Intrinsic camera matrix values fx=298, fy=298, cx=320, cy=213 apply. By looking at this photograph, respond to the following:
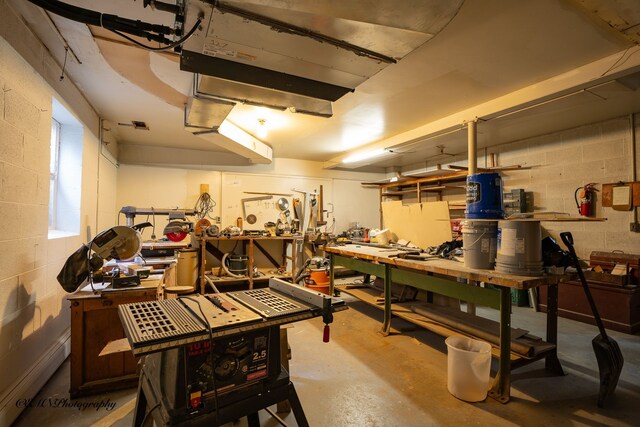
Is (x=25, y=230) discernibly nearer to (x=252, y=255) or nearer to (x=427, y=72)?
(x=252, y=255)

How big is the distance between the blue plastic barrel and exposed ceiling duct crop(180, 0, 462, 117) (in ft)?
3.52

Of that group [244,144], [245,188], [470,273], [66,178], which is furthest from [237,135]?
[470,273]

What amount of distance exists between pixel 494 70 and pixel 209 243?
15.9 feet

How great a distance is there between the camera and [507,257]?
A: 1.99m

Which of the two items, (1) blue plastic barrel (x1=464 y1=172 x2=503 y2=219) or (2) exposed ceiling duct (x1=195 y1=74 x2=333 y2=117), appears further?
(2) exposed ceiling duct (x1=195 y1=74 x2=333 y2=117)

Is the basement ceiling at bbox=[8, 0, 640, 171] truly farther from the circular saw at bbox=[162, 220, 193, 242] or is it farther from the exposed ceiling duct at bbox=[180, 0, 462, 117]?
the circular saw at bbox=[162, 220, 193, 242]

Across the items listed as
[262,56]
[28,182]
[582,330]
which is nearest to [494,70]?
[262,56]

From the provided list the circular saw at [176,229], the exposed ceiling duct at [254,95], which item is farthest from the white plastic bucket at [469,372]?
the circular saw at [176,229]

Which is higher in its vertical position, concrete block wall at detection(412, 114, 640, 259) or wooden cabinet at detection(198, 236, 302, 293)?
concrete block wall at detection(412, 114, 640, 259)

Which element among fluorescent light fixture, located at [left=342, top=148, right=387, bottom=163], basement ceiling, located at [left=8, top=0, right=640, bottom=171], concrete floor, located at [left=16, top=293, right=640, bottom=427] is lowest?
concrete floor, located at [left=16, top=293, right=640, bottom=427]

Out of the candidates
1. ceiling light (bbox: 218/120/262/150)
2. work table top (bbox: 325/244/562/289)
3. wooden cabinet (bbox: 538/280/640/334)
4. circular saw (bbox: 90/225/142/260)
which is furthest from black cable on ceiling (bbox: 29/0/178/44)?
wooden cabinet (bbox: 538/280/640/334)

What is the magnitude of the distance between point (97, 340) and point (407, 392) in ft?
7.16

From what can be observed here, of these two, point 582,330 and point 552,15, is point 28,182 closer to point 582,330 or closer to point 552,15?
point 552,15

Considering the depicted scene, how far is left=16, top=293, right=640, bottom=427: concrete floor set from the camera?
1.83 metres
